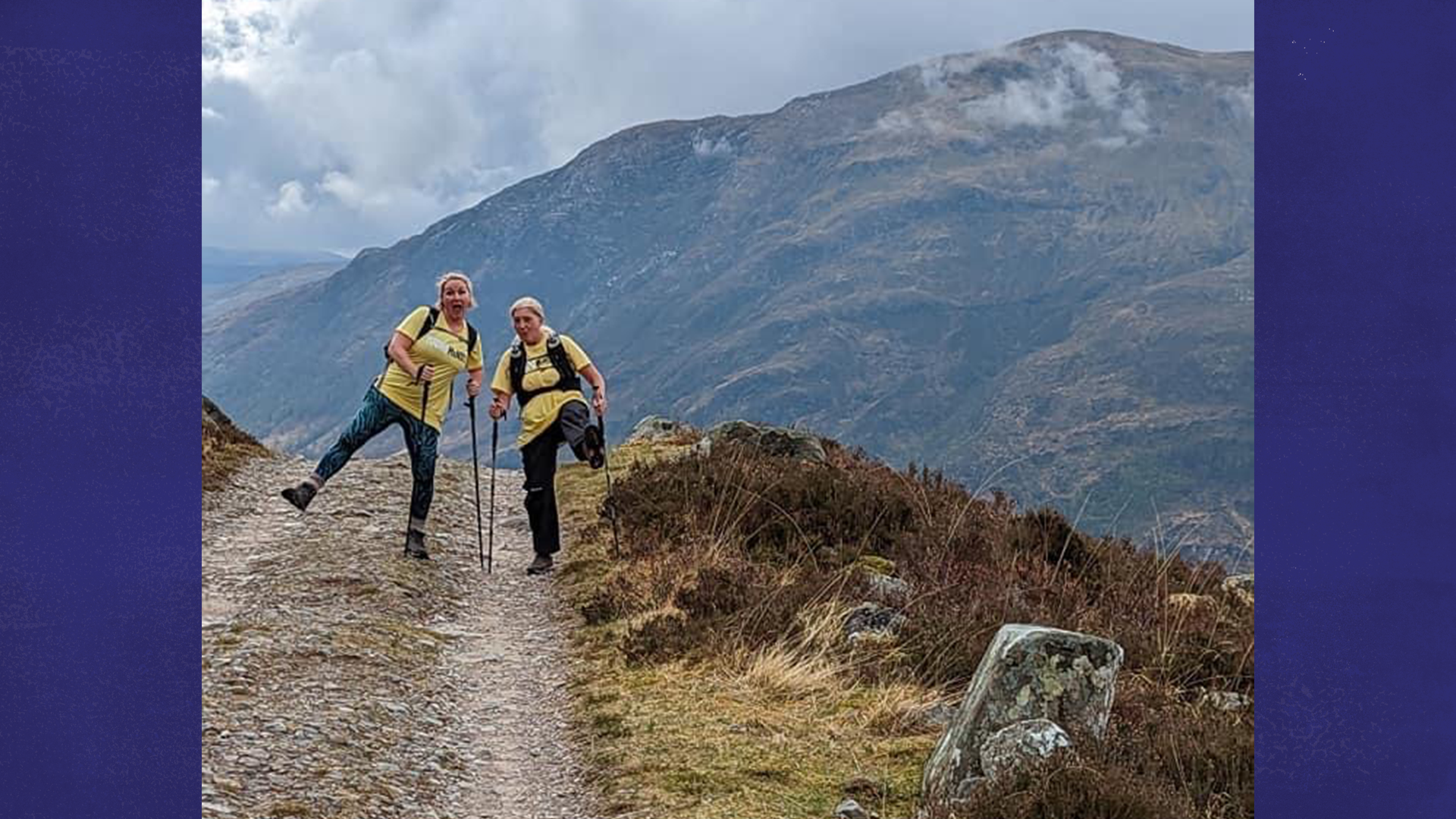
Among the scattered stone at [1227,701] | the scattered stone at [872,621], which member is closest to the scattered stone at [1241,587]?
the scattered stone at [1227,701]

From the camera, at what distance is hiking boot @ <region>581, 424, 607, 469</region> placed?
35.9ft

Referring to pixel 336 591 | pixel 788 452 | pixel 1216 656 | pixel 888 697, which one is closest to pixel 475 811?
pixel 888 697

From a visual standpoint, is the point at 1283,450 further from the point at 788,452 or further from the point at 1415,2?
the point at 788,452

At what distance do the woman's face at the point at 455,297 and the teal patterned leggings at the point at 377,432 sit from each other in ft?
3.19

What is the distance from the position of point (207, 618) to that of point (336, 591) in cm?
91

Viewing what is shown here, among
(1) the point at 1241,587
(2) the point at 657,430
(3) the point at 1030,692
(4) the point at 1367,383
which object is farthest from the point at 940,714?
(2) the point at 657,430

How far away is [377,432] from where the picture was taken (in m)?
10.9

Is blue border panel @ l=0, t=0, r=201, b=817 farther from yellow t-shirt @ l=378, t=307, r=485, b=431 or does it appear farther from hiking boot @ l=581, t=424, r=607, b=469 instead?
hiking boot @ l=581, t=424, r=607, b=469

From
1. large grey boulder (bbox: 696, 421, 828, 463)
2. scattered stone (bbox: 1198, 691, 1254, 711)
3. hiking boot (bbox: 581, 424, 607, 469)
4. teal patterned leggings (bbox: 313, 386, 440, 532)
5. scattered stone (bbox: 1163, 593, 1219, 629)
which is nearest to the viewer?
scattered stone (bbox: 1198, 691, 1254, 711)

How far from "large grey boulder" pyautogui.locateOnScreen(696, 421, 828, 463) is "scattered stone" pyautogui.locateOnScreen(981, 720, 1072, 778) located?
402 inches

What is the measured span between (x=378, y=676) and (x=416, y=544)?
3451mm

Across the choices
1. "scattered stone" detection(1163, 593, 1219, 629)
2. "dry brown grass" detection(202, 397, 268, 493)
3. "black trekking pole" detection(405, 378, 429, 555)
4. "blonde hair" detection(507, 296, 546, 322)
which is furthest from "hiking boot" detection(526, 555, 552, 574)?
"dry brown grass" detection(202, 397, 268, 493)

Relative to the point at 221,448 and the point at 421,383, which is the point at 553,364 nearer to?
the point at 421,383

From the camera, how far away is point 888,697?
759 cm
